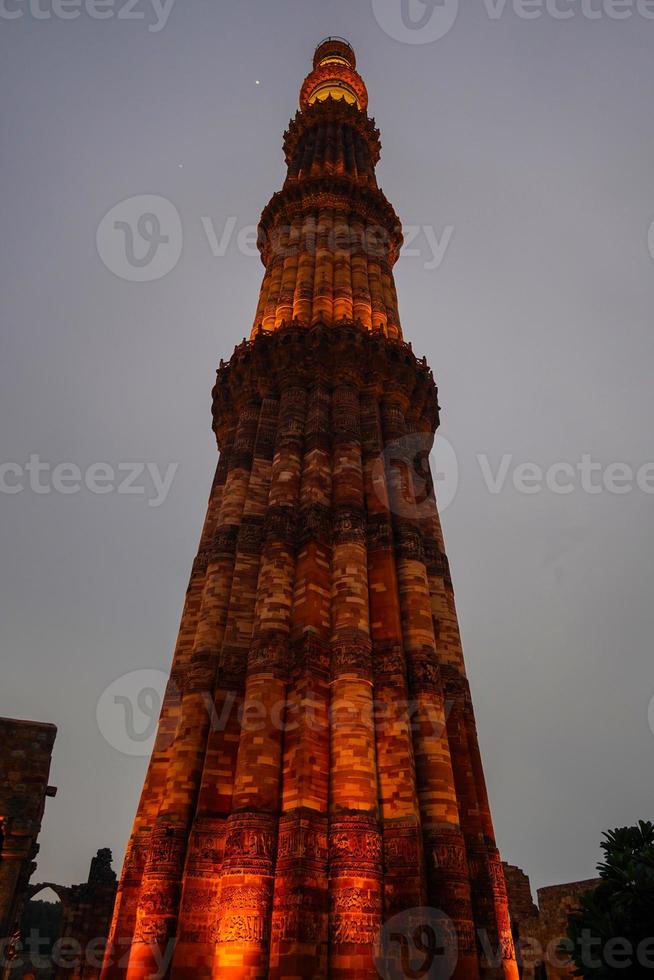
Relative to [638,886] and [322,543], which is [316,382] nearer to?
[322,543]

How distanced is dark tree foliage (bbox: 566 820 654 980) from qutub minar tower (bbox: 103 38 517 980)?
232 cm

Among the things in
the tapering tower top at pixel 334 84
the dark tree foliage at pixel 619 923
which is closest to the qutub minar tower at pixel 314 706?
the dark tree foliage at pixel 619 923

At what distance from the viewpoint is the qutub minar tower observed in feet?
40.1

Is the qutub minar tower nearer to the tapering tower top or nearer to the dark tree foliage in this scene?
the dark tree foliage

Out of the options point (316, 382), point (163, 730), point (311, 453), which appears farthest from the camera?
point (316, 382)

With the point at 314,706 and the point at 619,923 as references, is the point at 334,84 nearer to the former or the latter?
the point at 314,706

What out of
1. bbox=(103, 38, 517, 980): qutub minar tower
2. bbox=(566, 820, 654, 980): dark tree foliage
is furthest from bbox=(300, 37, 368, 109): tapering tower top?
bbox=(566, 820, 654, 980): dark tree foliage

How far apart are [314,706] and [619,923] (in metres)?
6.22

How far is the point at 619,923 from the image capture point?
1067 centimetres

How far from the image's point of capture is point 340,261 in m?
25.5

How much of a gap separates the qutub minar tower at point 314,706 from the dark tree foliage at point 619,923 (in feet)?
7.61

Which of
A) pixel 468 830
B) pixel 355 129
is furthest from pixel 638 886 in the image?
pixel 355 129

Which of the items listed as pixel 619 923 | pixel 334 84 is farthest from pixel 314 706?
pixel 334 84

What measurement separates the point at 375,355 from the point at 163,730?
12191 mm
